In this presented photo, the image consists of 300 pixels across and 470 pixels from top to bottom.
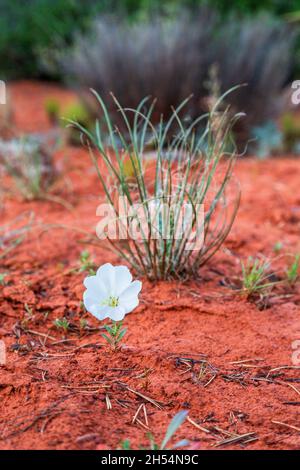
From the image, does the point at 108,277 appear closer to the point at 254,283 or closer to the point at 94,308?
the point at 94,308

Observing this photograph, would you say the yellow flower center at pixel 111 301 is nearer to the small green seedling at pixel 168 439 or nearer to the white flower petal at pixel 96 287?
the white flower petal at pixel 96 287

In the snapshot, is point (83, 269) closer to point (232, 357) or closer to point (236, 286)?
point (236, 286)

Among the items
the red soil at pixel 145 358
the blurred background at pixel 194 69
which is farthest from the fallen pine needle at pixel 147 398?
the blurred background at pixel 194 69

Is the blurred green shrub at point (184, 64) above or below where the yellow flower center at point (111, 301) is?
below

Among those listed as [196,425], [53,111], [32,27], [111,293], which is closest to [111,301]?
[111,293]

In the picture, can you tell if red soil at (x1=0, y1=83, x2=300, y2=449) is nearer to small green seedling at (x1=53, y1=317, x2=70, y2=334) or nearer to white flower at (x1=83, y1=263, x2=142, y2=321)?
small green seedling at (x1=53, y1=317, x2=70, y2=334)

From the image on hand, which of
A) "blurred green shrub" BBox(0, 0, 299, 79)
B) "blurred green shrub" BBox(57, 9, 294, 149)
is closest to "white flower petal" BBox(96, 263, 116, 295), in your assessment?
"blurred green shrub" BBox(57, 9, 294, 149)

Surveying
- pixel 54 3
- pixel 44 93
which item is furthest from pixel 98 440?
pixel 54 3
